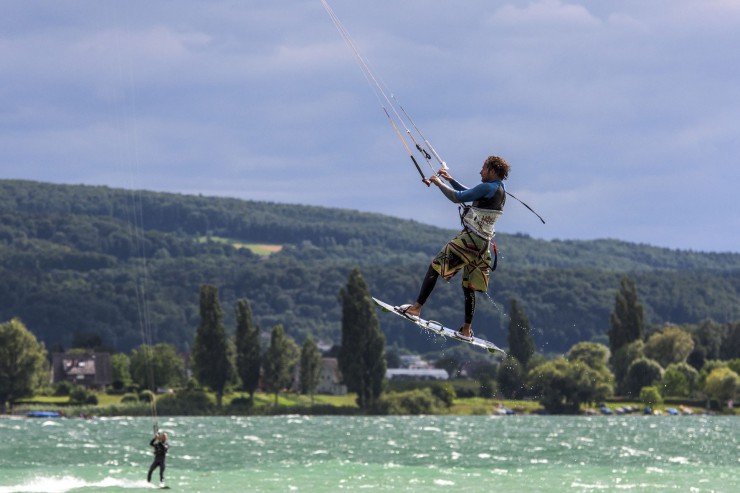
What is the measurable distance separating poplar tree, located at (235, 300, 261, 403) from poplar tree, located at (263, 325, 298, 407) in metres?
2.80

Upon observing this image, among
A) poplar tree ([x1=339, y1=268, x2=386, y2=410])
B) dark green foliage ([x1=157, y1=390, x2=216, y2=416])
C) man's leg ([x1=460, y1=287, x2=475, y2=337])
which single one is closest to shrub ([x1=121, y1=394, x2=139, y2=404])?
dark green foliage ([x1=157, y1=390, x2=216, y2=416])

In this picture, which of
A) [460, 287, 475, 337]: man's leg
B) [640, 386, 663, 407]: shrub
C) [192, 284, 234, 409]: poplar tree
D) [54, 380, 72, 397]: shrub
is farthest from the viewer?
[54, 380, 72, 397]: shrub

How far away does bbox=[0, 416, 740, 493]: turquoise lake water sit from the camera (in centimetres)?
7919

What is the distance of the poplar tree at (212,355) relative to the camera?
177000 millimetres

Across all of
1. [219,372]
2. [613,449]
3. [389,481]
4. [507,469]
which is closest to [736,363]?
[219,372]

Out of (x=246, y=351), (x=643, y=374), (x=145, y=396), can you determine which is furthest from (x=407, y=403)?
(x=145, y=396)

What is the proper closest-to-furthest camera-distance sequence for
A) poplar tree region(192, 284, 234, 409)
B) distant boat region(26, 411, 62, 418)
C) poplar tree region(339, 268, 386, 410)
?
poplar tree region(339, 268, 386, 410)
distant boat region(26, 411, 62, 418)
poplar tree region(192, 284, 234, 409)

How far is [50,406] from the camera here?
181375 mm

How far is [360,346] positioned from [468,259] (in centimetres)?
14791

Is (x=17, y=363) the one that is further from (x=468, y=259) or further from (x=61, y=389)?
(x=468, y=259)

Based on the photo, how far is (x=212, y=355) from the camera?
6988 inches

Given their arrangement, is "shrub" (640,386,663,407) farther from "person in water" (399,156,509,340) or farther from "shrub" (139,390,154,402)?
"person in water" (399,156,509,340)

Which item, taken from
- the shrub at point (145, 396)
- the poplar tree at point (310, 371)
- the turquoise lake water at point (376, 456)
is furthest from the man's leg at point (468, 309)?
the poplar tree at point (310, 371)

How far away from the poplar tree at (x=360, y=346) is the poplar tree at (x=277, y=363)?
12479 millimetres
